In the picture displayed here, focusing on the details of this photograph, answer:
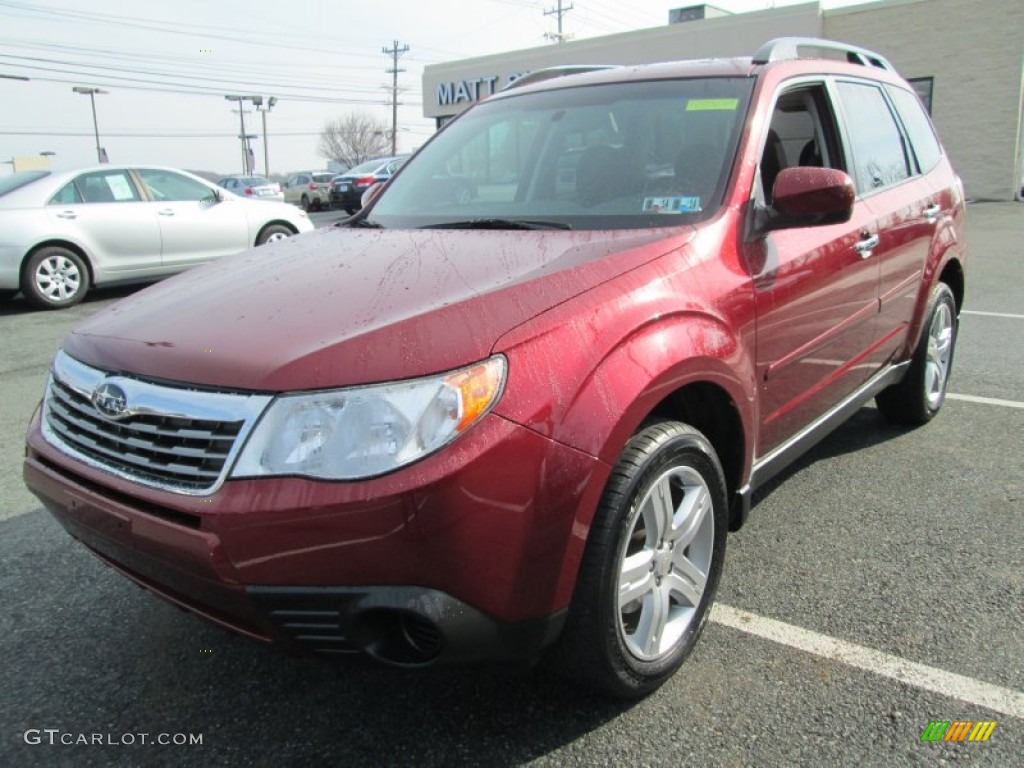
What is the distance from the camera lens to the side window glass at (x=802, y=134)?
3.19m

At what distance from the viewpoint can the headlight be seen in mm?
1754

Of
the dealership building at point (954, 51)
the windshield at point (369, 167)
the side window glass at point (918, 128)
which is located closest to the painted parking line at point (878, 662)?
the side window glass at point (918, 128)

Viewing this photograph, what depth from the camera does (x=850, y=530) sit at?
3.33m

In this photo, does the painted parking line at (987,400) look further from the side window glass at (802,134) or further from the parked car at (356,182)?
the parked car at (356,182)

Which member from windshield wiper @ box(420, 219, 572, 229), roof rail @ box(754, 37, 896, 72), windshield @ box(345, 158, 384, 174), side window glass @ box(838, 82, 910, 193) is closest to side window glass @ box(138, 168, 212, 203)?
windshield wiper @ box(420, 219, 572, 229)

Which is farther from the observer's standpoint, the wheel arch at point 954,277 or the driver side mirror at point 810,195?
the wheel arch at point 954,277


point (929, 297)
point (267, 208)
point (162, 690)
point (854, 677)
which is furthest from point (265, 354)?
point (267, 208)

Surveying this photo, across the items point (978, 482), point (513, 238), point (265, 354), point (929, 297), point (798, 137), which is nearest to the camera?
point (265, 354)

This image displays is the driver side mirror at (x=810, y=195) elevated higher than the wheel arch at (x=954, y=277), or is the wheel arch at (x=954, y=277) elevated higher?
the driver side mirror at (x=810, y=195)

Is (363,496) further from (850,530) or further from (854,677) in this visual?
(850,530)

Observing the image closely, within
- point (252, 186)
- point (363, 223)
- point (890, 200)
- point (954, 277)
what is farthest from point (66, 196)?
point (252, 186)

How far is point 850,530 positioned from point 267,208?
9486mm

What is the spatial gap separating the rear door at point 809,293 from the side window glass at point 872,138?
16 centimetres

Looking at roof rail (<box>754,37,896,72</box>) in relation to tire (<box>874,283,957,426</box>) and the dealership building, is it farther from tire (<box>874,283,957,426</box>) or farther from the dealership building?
the dealership building
